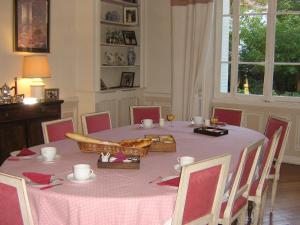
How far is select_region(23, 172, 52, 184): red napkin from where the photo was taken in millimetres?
2084

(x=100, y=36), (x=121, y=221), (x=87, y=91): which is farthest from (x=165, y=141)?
(x=100, y=36)

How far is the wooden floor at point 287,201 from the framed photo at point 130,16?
2.87 meters

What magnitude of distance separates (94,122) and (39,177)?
1668 millimetres

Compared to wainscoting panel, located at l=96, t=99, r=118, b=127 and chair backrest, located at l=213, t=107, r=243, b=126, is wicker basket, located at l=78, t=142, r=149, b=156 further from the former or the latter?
wainscoting panel, located at l=96, t=99, r=118, b=127

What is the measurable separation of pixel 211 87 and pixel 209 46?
0.59m

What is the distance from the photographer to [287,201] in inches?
158

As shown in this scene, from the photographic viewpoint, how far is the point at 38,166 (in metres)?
2.43

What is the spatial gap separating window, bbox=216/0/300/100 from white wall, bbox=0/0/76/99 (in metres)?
2.01

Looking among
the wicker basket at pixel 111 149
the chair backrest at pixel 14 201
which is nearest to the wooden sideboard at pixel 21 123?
the wicker basket at pixel 111 149

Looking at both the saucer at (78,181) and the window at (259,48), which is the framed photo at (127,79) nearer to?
the window at (259,48)

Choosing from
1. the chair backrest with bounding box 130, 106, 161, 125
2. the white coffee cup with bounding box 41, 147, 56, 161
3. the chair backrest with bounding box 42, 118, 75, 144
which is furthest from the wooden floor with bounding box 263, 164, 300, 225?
the white coffee cup with bounding box 41, 147, 56, 161

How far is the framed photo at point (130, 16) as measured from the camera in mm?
5992

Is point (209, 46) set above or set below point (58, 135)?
above

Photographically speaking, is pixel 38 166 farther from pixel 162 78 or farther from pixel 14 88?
pixel 162 78
